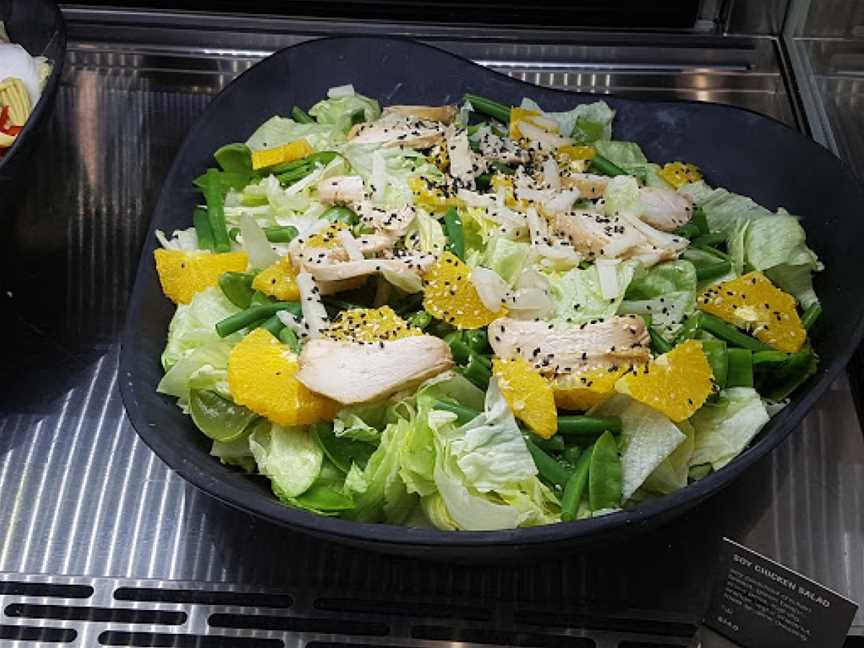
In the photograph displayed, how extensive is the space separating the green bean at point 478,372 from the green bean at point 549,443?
0.33 ft

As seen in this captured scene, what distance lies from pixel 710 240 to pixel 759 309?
0.17 meters

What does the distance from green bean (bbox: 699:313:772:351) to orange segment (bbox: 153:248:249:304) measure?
0.64m

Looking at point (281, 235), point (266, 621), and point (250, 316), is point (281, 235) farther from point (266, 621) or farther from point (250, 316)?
point (266, 621)

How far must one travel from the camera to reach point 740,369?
1.28 meters

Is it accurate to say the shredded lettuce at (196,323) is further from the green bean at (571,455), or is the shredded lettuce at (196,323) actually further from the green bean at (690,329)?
the green bean at (690,329)

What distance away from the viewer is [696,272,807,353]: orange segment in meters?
1.32

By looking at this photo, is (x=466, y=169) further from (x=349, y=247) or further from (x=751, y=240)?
(x=751, y=240)

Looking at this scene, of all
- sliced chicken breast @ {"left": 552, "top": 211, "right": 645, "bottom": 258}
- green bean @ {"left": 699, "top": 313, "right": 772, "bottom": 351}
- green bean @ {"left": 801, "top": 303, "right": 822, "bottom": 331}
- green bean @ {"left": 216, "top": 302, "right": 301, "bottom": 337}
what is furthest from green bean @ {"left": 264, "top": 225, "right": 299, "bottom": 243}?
green bean @ {"left": 801, "top": 303, "right": 822, "bottom": 331}

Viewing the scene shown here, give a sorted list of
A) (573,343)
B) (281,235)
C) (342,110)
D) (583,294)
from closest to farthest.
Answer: (573,343), (583,294), (281,235), (342,110)

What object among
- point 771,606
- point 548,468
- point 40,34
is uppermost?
point 40,34

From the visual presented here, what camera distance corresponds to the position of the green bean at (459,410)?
47.3 inches

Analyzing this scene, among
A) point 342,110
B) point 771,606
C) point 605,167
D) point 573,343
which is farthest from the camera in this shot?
point 342,110

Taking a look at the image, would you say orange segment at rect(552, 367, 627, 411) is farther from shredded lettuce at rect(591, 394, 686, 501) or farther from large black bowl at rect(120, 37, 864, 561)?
large black bowl at rect(120, 37, 864, 561)

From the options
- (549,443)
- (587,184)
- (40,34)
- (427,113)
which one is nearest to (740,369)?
(549,443)
